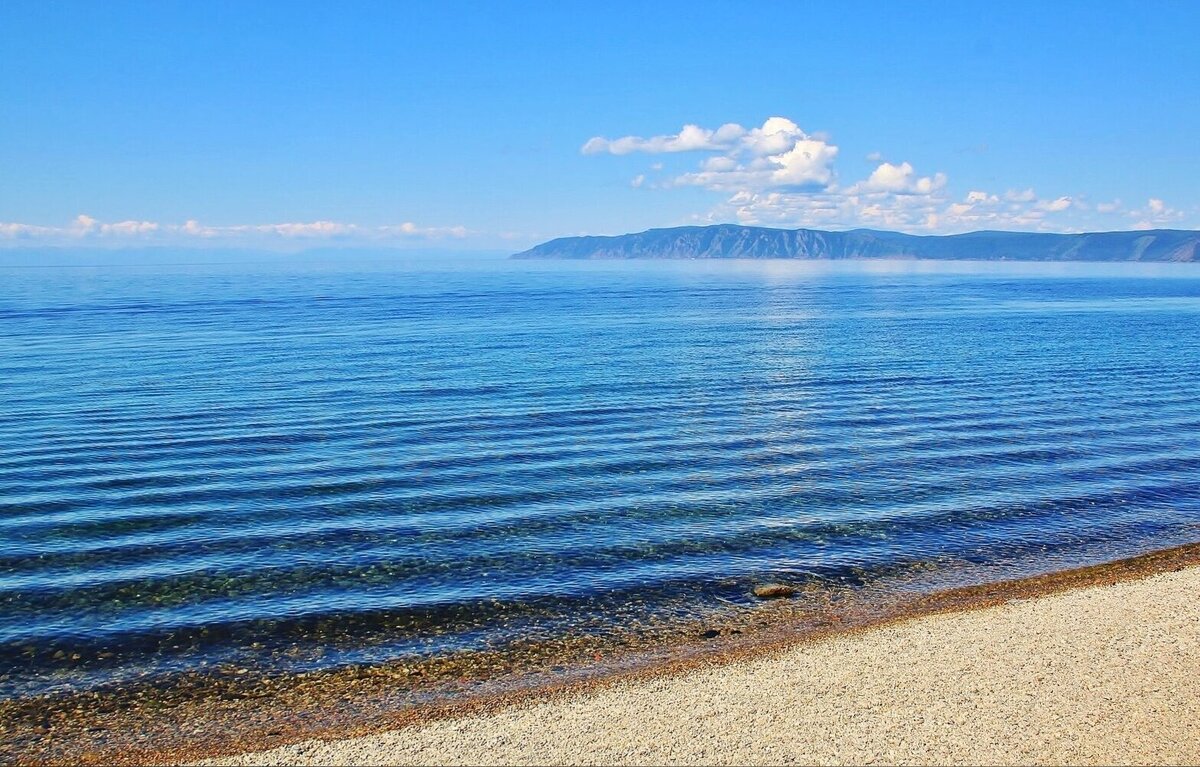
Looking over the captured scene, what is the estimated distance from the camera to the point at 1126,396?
37.4m

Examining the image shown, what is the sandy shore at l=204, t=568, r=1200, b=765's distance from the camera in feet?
33.2

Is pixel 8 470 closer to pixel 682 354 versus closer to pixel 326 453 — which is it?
pixel 326 453

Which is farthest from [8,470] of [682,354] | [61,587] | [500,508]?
[682,354]

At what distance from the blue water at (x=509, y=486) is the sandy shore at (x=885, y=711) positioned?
3111mm

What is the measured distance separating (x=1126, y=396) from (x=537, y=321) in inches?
1960

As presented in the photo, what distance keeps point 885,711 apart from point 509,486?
13.3 metres

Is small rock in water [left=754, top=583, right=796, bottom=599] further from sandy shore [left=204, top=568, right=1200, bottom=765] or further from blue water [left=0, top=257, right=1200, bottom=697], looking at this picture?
sandy shore [left=204, top=568, right=1200, bottom=765]

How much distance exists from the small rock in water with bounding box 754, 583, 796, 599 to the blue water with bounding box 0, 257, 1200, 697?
0.27 m

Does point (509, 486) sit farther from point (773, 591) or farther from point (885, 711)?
point (885, 711)

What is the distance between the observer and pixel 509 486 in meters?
23.0

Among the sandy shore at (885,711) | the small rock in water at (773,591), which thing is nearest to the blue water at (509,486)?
the small rock in water at (773,591)

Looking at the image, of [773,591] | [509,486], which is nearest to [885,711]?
[773,591]

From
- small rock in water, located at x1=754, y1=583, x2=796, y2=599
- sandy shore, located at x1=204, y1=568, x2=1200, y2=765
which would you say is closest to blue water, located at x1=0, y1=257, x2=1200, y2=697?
small rock in water, located at x1=754, y1=583, x2=796, y2=599

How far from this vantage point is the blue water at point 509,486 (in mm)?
15383
